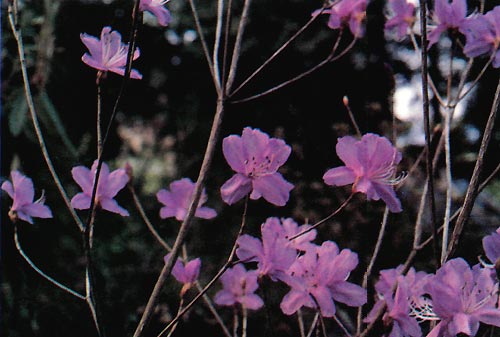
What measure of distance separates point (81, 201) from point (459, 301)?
661mm

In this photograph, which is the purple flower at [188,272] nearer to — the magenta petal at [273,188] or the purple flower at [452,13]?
the magenta petal at [273,188]

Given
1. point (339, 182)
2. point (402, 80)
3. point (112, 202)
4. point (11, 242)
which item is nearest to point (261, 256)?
point (339, 182)

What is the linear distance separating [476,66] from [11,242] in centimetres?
231

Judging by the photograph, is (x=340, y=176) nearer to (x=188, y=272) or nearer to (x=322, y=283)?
(x=322, y=283)

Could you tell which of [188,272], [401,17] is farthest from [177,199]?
[401,17]

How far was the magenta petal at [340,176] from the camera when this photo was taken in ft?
3.44

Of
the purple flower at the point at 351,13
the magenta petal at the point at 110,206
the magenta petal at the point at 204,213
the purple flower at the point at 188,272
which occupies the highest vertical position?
the purple flower at the point at 351,13

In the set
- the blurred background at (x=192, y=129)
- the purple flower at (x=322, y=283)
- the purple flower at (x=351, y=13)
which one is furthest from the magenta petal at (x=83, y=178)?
the blurred background at (x=192, y=129)

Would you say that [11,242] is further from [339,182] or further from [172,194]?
[339,182]

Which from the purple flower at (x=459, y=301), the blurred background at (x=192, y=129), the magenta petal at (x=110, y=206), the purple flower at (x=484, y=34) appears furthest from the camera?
the blurred background at (x=192, y=129)

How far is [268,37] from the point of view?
302 cm

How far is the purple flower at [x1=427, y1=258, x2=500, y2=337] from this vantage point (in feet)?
2.90

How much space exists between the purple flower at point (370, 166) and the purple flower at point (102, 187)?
1.25 feet

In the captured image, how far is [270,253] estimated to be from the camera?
3.21 ft
